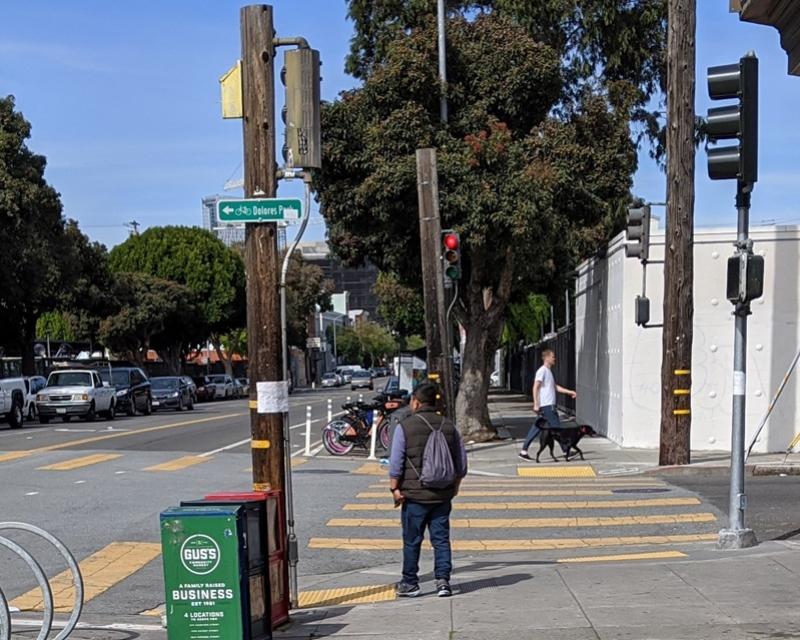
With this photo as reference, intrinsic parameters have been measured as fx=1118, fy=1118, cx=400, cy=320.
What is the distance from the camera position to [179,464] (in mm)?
19781

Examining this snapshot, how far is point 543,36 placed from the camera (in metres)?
28.8

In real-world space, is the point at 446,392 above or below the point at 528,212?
below

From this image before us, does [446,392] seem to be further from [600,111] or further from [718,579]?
[718,579]

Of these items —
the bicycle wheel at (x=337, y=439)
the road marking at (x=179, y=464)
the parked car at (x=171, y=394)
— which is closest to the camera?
the road marking at (x=179, y=464)

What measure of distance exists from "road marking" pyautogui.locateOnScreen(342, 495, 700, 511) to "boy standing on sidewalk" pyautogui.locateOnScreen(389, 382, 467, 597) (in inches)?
212

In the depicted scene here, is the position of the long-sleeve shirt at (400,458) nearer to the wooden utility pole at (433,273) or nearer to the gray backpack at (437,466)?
the gray backpack at (437,466)

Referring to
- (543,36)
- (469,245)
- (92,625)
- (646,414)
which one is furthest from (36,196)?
(92,625)

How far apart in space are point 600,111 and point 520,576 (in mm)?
16331

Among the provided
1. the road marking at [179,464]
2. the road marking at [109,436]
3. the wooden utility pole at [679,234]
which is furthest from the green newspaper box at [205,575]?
the road marking at [109,436]

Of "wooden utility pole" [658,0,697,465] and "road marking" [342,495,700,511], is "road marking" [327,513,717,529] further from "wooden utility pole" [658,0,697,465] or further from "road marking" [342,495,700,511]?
"wooden utility pole" [658,0,697,465]

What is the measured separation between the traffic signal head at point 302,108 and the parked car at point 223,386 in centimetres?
5912

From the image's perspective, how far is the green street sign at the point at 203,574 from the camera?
7109mm

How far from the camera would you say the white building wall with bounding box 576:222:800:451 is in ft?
68.2

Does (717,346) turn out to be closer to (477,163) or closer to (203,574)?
(477,163)
